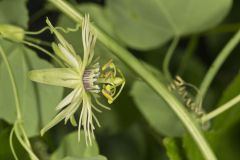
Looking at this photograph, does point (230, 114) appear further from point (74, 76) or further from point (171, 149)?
point (74, 76)

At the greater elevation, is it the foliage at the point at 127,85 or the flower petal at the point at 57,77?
→ the foliage at the point at 127,85

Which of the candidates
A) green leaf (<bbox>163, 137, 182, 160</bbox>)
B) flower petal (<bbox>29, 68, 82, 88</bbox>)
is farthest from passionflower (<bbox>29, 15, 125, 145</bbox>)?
green leaf (<bbox>163, 137, 182, 160</bbox>)

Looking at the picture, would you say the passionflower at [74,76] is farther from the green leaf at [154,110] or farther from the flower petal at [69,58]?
the green leaf at [154,110]

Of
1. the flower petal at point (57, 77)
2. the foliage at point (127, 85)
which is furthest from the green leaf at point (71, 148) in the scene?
the flower petal at point (57, 77)

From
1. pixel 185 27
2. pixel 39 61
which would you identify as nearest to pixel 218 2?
pixel 185 27

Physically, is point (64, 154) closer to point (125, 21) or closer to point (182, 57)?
point (125, 21)

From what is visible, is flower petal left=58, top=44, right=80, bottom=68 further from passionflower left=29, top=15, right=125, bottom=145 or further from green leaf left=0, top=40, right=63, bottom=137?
green leaf left=0, top=40, right=63, bottom=137

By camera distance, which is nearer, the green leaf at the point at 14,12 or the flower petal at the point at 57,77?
the flower petal at the point at 57,77
